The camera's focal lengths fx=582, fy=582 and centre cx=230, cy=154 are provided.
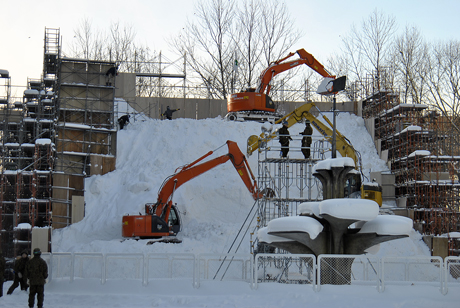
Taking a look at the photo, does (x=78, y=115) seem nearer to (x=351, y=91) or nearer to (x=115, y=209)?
(x=115, y=209)

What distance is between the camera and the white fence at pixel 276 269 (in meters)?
15.6

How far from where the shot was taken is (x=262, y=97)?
38.3 metres

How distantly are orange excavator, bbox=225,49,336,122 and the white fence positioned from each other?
17893 millimetres

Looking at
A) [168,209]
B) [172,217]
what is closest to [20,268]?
[168,209]

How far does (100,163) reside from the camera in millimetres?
33094

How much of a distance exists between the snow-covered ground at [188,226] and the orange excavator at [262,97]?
109 cm

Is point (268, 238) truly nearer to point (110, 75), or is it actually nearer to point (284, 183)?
point (284, 183)

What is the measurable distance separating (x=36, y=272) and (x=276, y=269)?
8.46m

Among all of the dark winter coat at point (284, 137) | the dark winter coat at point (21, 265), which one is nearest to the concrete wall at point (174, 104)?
the dark winter coat at point (284, 137)

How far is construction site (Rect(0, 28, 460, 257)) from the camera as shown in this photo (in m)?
27.7

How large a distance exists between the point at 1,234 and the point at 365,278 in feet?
56.7

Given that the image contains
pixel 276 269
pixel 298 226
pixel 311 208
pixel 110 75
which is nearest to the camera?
pixel 298 226

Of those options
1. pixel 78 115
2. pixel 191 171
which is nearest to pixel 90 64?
pixel 78 115

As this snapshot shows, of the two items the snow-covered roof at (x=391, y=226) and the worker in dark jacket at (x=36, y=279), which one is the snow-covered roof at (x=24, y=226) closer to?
the worker in dark jacket at (x=36, y=279)
